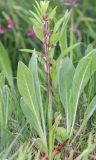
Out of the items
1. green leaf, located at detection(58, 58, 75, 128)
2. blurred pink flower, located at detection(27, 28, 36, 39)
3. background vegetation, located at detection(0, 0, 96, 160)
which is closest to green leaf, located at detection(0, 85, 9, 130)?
background vegetation, located at detection(0, 0, 96, 160)

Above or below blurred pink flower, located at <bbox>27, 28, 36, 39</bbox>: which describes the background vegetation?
below

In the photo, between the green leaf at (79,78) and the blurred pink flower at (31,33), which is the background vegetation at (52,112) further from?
the blurred pink flower at (31,33)

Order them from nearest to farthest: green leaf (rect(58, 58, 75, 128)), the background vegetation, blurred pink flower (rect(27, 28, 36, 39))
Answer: the background vegetation, green leaf (rect(58, 58, 75, 128)), blurred pink flower (rect(27, 28, 36, 39))

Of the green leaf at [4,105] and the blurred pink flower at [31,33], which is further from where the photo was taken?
the blurred pink flower at [31,33]

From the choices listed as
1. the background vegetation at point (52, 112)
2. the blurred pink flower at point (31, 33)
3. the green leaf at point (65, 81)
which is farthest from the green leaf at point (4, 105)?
the blurred pink flower at point (31, 33)

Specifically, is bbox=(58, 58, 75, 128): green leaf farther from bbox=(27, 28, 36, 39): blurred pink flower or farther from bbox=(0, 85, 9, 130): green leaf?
bbox=(27, 28, 36, 39): blurred pink flower

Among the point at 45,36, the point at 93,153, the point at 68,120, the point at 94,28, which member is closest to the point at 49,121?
the point at 68,120

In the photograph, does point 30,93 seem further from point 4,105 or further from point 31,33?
point 31,33

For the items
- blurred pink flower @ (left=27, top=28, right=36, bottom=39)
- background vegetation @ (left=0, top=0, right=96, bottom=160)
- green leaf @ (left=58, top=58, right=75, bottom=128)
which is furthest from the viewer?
blurred pink flower @ (left=27, top=28, right=36, bottom=39)
